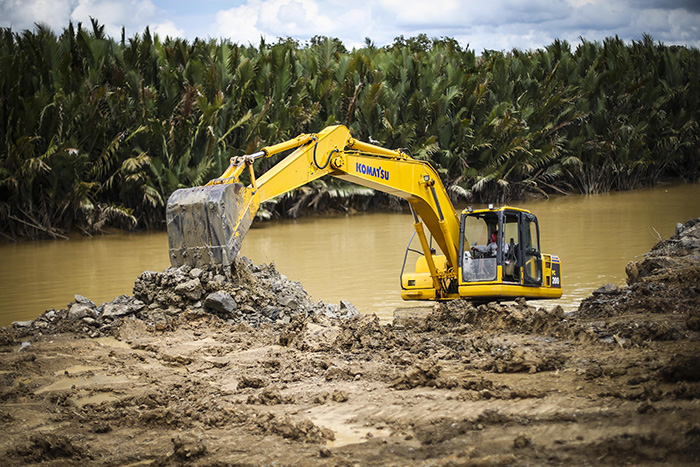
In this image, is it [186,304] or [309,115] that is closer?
[186,304]

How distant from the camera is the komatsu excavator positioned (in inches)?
363

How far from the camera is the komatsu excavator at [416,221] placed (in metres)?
9.23

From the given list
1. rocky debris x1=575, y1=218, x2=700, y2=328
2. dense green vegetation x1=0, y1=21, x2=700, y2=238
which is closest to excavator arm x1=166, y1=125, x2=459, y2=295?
rocky debris x1=575, y1=218, x2=700, y2=328

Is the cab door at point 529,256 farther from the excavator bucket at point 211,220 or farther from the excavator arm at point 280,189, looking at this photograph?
the excavator bucket at point 211,220

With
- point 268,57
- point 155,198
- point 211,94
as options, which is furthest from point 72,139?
point 268,57

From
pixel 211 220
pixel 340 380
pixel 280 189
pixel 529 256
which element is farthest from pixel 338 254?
pixel 340 380

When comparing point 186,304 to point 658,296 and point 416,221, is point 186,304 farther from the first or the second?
point 658,296

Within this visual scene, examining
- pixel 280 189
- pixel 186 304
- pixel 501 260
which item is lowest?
pixel 186 304

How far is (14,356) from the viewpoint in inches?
323

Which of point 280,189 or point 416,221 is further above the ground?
point 280,189

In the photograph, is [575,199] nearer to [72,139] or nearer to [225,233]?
[72,139]

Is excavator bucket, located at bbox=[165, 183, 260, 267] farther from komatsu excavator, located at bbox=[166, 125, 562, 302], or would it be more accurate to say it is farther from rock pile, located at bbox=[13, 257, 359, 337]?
rock pile, located at bbox=[13, 257, 359, 337]

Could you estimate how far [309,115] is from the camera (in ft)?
82.7

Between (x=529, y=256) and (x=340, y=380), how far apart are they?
464 centimetres
